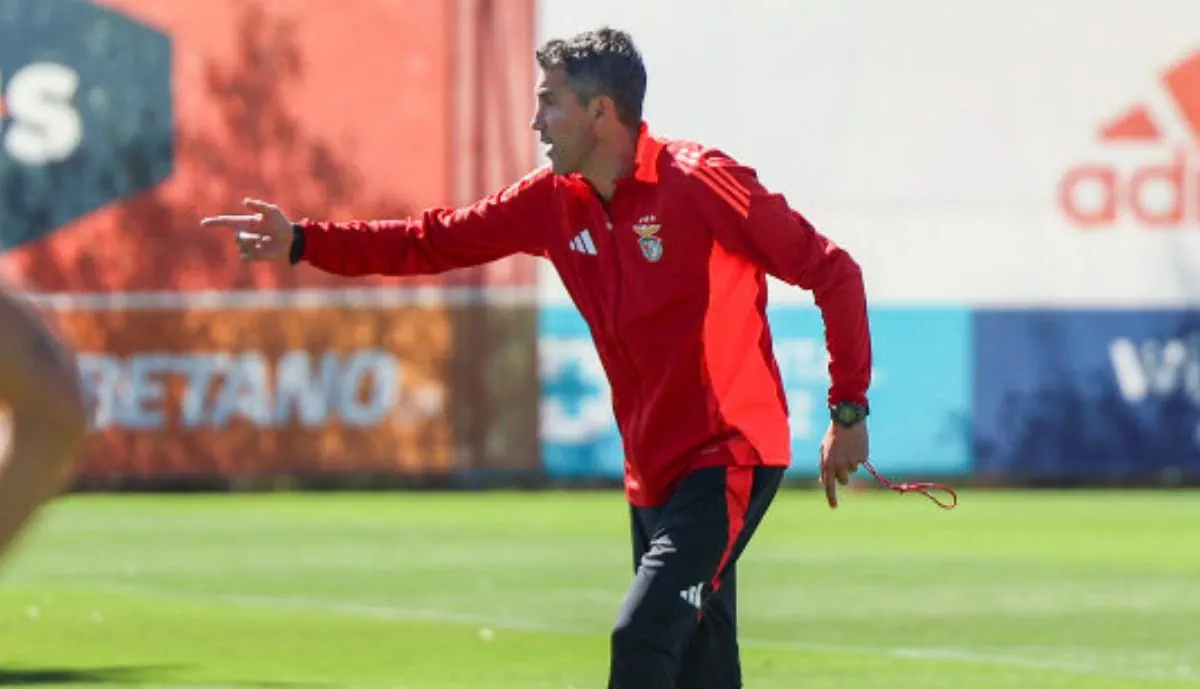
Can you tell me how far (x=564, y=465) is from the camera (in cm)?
2623

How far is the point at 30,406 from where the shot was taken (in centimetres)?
306

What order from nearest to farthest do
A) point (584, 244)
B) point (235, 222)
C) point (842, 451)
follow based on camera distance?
point (842, 451), point (584, 244), point (235, 222)

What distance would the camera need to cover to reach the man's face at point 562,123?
23.6ft

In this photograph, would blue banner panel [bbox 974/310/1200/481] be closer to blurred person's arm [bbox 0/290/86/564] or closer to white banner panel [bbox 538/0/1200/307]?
white banner panel [bbox 538/0/1200/307]

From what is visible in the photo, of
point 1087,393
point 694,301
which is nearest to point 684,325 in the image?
point 694,301

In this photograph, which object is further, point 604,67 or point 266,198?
point 266,198

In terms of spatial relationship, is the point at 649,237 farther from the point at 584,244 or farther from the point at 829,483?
the point at 829,483

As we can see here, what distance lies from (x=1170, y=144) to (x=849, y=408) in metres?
19.4

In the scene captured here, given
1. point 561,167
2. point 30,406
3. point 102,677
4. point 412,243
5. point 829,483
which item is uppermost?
point 561,167

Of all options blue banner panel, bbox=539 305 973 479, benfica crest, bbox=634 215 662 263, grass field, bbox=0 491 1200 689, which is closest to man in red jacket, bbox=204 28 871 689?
benfica crest, bbox=634 215 662 263

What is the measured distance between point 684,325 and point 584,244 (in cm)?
34

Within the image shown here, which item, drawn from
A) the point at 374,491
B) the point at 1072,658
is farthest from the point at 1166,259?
the point at 1072,658

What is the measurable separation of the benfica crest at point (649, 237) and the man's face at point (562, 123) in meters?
0.23

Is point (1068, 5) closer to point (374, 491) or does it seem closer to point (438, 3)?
point (438, 3)
